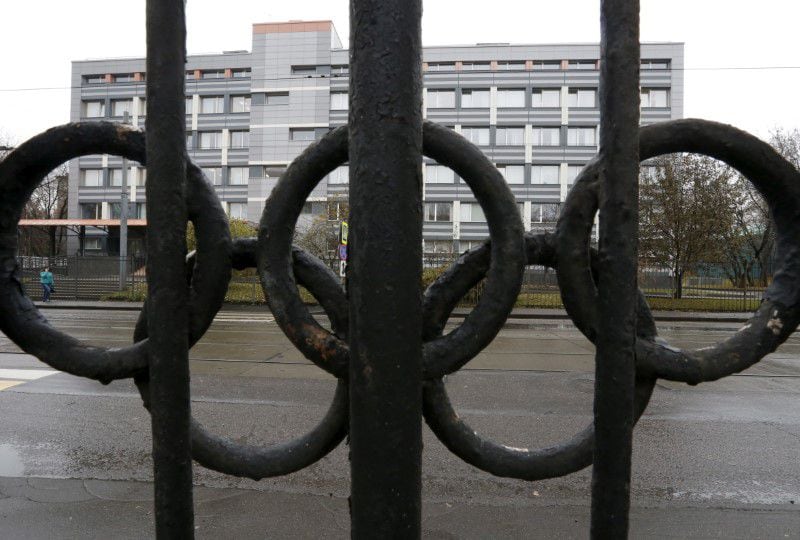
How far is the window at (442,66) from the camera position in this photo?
156 ft

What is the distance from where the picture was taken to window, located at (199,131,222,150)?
4916 centimetres

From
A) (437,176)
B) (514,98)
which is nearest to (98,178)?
(437,176)

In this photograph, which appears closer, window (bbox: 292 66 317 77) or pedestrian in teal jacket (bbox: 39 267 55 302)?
pedestrian in teal jacket (bbox: 39 267 55 302)

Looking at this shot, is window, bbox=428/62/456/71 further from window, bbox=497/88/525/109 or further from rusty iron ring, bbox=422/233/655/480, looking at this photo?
rusty iron ring, bbox=422/233/655/480

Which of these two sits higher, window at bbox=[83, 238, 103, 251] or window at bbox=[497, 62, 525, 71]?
window at bbox=[497, 62, 525, 71]

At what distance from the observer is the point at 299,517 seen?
342 centimetres

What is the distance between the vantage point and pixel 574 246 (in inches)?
36.8

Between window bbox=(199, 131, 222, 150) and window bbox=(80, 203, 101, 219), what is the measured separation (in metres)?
11.5

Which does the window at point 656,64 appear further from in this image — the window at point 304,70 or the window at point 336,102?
the window at point 304,70

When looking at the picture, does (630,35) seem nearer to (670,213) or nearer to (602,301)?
(602,301)

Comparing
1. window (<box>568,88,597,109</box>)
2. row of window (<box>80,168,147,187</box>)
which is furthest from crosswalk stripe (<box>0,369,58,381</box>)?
row of window (<box>80,168,147,187</box>)

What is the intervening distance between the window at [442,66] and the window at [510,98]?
515 centimetres

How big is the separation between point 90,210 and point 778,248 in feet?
189

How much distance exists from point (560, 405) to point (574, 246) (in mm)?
5937
